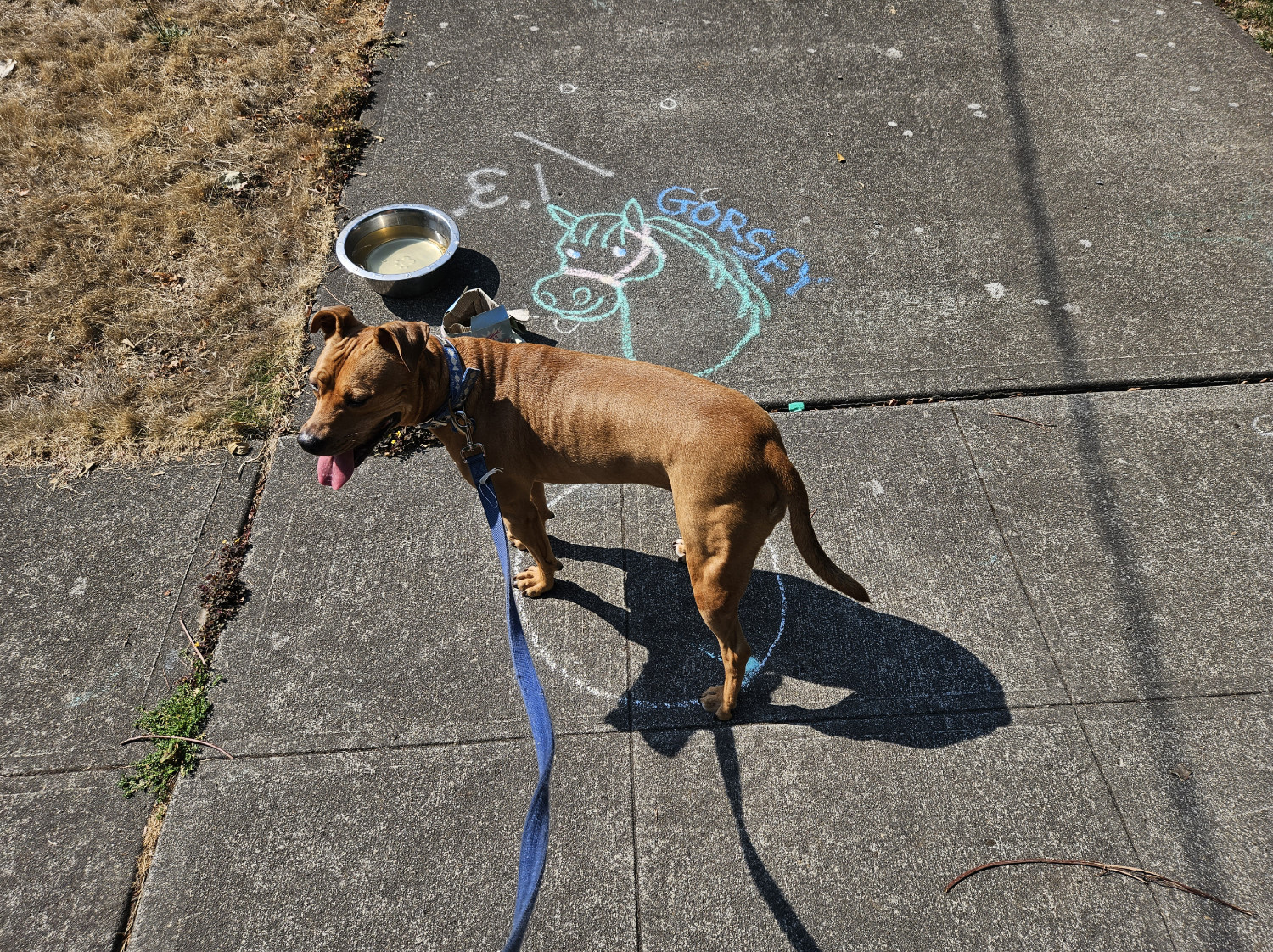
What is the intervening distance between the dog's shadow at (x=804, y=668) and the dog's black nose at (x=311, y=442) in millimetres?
1447

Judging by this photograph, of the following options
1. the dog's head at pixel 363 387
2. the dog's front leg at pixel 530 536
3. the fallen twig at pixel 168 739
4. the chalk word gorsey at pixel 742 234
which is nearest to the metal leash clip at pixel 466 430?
the dog's head at pixel 363 387

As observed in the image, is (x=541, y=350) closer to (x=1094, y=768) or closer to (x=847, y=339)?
(x=847, y=339)

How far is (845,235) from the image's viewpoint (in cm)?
553

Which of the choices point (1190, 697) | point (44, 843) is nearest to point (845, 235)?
point (1190, 697)

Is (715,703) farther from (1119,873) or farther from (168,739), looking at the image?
(168,739)

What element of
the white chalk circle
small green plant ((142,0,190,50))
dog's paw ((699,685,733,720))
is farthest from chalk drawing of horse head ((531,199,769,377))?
small green plant ((142,0,190,50))

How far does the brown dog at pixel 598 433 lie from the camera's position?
116 inches

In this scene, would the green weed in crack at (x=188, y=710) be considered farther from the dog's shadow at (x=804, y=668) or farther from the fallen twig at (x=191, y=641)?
the dog's shadow at (x=804, y=668)

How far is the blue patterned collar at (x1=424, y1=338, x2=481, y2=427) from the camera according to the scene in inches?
127

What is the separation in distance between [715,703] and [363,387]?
208 centimetres

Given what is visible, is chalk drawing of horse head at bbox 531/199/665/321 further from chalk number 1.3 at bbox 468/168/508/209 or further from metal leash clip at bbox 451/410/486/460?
metal leash clip at bbox 451/410/486/460

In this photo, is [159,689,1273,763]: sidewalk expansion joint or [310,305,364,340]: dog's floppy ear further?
[159,689,1273,763]: sidewalk expansion joint

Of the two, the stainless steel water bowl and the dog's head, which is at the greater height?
the dog's head

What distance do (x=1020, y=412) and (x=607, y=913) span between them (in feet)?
11.7
